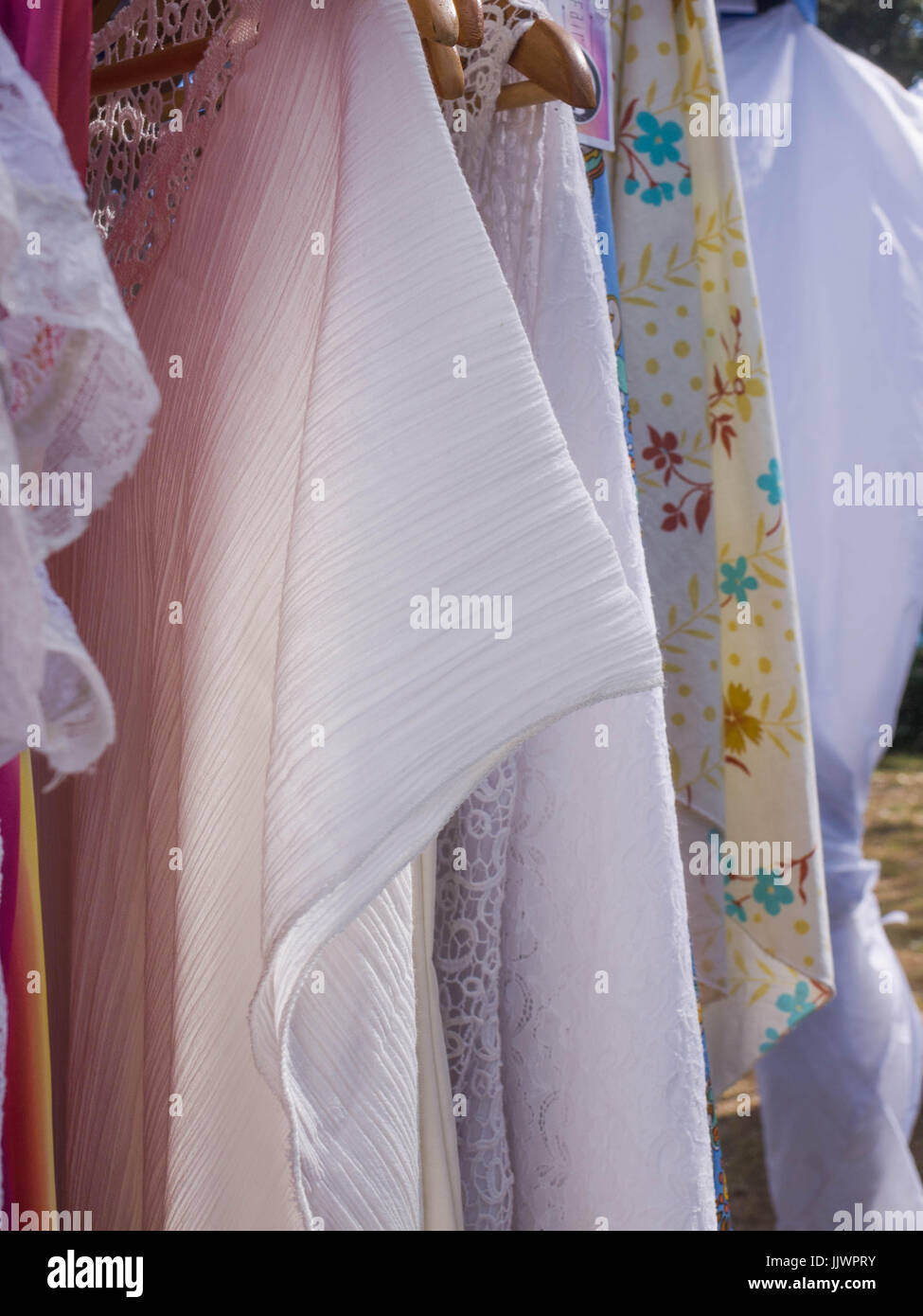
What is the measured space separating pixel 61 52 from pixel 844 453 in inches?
33.8

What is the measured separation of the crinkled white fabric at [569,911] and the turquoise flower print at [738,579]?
30 cm

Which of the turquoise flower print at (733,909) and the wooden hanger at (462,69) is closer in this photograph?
the wooden hanger at (462,69)

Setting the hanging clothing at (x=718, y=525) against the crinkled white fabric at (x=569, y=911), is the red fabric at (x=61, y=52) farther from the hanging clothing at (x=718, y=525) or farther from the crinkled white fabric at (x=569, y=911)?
the hanging clothing at (x=718, y=525)

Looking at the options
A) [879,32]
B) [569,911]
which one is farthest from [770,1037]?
[879,32]

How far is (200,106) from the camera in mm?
479

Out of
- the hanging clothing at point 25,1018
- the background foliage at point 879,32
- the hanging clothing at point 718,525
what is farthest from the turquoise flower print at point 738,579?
the background foliage at point 879,32

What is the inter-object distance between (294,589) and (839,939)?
952mm

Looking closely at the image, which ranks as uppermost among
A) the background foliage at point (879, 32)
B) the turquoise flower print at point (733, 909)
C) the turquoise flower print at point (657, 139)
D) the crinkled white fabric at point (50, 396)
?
the background foliage at point (879, 32)

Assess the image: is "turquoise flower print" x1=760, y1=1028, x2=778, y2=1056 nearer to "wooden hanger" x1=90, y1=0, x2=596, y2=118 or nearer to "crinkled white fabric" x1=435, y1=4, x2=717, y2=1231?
"crinkled white fabric" x1=435, y1=4, x2=717, y2=1231

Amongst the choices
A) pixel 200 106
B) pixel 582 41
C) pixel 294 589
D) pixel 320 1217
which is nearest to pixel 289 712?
pixel 294 589

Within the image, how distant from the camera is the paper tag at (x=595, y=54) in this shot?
649 millimetres

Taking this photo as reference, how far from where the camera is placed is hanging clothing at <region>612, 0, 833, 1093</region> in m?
0.76

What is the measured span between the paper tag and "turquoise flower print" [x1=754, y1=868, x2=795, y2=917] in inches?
18.8

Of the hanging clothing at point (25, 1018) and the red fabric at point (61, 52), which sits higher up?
the red fabric at point (61, 52)
